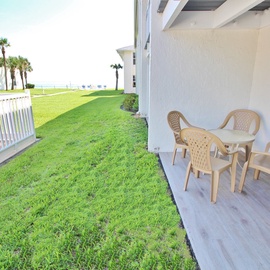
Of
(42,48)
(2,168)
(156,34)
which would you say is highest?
(42,48)

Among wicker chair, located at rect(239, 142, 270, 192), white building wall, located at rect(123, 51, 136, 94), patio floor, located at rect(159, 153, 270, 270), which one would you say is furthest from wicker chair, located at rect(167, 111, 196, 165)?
white building wall, located at rect(123, 51, 136, 94)

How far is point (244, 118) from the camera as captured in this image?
4258mm

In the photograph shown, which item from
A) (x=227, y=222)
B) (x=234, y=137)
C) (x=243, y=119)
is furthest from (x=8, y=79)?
(x=227, y=222)

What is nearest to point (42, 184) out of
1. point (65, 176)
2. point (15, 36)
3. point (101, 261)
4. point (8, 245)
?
point (65, 176)

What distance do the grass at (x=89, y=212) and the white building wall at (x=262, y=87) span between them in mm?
2277

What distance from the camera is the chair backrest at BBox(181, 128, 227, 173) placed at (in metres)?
2.51

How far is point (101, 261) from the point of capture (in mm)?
1923

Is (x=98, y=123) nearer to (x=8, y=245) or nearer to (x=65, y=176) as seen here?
(x=65, y=176)

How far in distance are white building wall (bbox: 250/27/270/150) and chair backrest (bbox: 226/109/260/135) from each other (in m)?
0.14

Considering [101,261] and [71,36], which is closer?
[101,261]

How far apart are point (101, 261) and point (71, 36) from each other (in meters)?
38.5

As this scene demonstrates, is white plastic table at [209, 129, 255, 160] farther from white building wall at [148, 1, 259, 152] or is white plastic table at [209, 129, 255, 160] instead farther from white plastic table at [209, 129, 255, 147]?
white building wall at [148, 1, 259, 152]

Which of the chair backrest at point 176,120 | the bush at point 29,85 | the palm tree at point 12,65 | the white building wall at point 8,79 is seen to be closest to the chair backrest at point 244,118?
the chair backrest at point 176,120

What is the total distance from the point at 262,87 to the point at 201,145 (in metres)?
2.49
